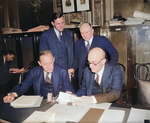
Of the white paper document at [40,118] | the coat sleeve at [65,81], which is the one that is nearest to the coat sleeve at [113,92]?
the white paper document at [40,118]

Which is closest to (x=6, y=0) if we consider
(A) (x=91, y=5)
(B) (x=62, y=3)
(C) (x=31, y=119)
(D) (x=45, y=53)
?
(B) (x=62, y=3)

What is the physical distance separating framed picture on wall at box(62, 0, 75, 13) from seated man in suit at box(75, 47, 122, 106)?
6.86ft

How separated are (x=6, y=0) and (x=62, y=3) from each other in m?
1.41

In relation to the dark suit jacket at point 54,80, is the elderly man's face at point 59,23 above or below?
above

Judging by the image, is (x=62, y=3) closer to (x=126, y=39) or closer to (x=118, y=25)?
(x=118, y=25)

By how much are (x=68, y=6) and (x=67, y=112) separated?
9.43ft

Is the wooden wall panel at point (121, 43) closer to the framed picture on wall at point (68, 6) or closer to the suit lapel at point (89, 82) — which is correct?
the framed picture on wall at point (68, 6)

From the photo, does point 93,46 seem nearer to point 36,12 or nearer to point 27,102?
point 27,102

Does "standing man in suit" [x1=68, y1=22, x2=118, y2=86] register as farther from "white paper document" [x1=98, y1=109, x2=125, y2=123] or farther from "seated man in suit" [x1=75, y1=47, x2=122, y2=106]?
"white paper document" [x1=98, y1=109, x2=125, y2=123]

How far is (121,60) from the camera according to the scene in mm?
3459

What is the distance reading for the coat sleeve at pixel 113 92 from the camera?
1.49 meters

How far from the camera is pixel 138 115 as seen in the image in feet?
3.89

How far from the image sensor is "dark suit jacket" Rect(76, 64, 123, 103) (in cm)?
164

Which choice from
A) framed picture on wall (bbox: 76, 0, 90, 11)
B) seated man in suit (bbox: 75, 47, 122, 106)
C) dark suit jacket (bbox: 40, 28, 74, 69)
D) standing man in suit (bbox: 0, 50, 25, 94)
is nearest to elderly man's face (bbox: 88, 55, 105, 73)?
seated man in suit (bbox: 75, 47, 122, 106)
